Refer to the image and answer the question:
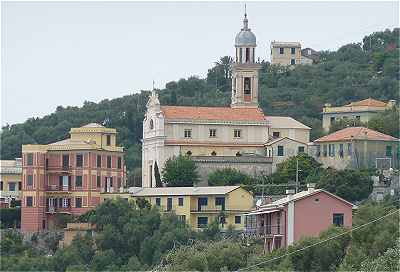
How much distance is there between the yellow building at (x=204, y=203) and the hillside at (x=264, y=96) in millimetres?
21279

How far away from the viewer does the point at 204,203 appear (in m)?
96.3

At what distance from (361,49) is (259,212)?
241 feet

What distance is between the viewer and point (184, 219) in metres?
95.1

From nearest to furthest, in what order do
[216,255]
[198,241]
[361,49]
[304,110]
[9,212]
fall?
[216,255] → [198,241] → [9,212] → [304,110] → [361,49]

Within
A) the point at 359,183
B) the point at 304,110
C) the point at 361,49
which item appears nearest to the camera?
the point at 359,183

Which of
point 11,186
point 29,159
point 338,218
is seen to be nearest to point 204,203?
point 29,159

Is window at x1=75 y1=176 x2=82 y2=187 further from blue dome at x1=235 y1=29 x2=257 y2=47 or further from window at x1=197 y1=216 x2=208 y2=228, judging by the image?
blue dome at x1=235 y1=29 x2=257 y2=47

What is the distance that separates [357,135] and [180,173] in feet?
27.9

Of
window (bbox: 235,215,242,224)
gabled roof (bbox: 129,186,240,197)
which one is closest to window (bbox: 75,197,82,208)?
gabled roof (bbox: 129,186,240,197)

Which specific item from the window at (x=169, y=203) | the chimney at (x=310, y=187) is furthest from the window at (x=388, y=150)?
the window at (x=169, y=203)

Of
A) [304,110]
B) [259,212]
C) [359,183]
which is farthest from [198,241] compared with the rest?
[304,110]

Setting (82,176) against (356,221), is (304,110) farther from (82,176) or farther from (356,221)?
(356,221)

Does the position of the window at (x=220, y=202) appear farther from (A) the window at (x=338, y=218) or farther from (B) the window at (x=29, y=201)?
(A) the window at (x=338, y=218)

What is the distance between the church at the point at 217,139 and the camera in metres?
102
